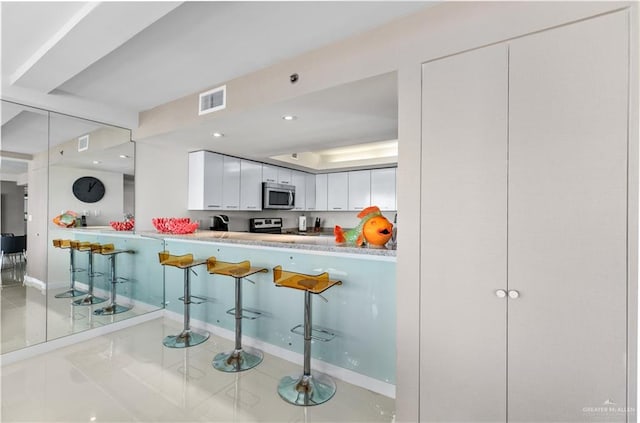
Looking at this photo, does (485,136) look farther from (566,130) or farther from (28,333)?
(28,333)

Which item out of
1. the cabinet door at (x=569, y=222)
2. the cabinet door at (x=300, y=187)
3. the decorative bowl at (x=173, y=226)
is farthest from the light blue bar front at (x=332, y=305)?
the cabinet door at (x=300, y=187)

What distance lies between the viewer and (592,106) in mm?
1247

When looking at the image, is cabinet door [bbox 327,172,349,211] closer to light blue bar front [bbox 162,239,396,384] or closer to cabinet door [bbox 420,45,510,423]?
light blue bar front [bbox 162,239,396,384]

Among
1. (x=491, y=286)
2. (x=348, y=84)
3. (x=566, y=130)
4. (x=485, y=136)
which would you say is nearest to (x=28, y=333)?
(x=348, y=84)

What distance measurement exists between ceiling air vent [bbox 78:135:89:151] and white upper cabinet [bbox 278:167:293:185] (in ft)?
8.83

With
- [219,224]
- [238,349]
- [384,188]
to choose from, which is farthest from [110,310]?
[384,188]

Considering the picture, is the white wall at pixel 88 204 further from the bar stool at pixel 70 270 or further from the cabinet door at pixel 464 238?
the cabinet door at pixel 464 238

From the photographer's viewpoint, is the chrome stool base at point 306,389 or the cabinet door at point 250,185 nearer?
the chrome stool base at point 306,389

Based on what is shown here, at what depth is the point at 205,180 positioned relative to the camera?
12.5 feet

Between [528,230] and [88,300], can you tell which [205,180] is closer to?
[88,300]

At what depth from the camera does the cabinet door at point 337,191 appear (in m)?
5.65

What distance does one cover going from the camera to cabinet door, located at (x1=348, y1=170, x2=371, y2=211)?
17.7 feet

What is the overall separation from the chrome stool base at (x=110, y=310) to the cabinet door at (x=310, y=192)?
132 inches

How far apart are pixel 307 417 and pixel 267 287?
1103 mm
